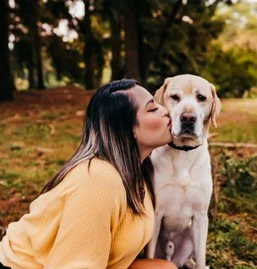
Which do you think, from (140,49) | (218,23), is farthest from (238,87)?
(140,49)

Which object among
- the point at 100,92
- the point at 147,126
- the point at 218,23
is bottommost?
the point at 147,126

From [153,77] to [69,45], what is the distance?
5170 millimetres

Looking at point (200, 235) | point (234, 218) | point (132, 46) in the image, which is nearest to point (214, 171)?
point (234, 218)

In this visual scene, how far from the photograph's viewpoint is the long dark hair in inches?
98.7

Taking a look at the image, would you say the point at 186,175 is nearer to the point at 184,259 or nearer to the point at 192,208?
the point at 192,208

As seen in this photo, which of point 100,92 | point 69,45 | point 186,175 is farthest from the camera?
point 69,45

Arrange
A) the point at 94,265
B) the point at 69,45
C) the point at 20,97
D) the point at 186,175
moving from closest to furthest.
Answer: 1. the point at 94,265
2. the point at 186,175
3. the point at 20,97
4. the point at 69,45

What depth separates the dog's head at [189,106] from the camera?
3150 millimetres

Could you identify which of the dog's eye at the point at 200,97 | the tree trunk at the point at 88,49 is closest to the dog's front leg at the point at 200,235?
the dog's eye at the point at 200,97

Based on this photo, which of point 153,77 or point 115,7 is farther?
point 153,77

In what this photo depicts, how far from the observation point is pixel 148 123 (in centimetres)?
268

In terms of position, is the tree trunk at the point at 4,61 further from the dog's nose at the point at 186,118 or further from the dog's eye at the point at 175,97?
the dog's nose at the point at 186,118

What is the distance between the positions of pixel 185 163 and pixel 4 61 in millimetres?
11506

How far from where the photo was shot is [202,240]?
351 cm
